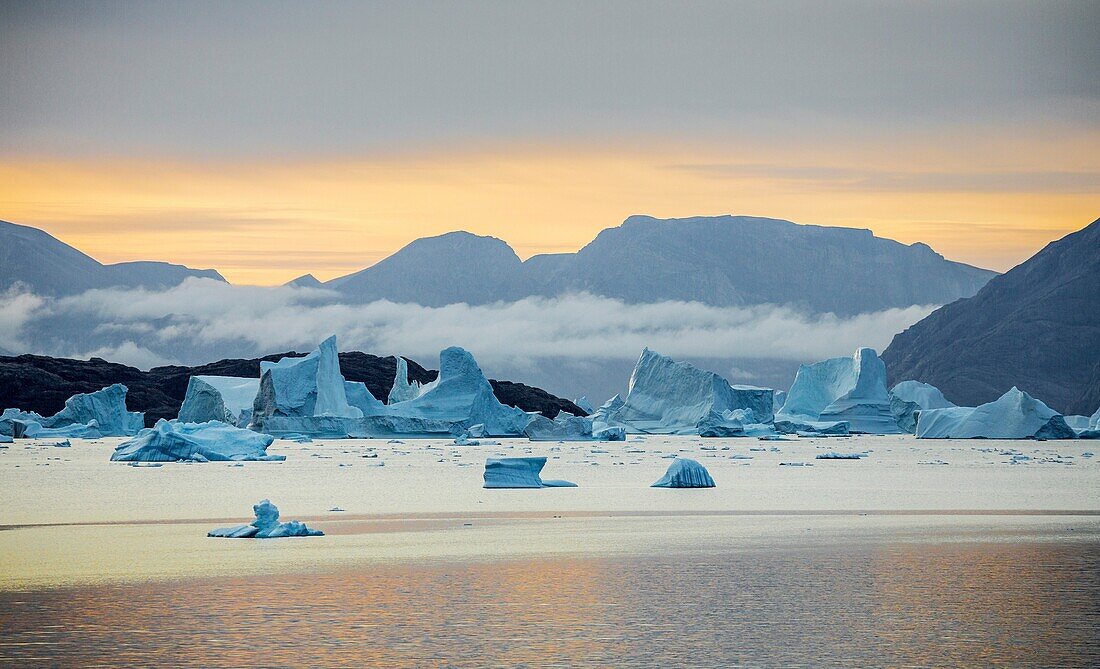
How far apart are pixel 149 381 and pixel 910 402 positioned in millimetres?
60811

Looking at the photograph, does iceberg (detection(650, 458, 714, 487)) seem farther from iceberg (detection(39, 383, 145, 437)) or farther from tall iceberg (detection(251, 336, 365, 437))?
iceberg (detection(39, 383, 145, 437))

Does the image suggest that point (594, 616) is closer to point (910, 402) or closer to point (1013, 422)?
point (1013, 422)

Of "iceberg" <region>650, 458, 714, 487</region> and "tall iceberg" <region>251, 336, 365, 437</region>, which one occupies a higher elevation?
"tall iceberg" <region>251, 336, 365, 437</region>

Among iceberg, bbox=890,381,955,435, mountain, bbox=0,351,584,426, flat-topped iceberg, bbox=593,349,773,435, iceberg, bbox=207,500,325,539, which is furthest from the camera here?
mountain, bbox=0,351,584,426

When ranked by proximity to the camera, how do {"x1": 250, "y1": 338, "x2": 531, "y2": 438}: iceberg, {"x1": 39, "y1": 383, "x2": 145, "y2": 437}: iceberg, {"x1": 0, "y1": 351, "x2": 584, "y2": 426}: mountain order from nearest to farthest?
{"x1": 250, "y1": 338, "x2": 531, "y2": 438}: iceberg < {"x1": 39, "y1": 383, "x2": 145, "y2": 437}: iceberg < {"x1": 0, "y1": 351, "x2": 584, "y2": 426}: mountain

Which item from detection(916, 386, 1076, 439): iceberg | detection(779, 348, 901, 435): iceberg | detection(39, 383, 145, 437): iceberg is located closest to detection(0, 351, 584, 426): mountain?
detection(39, 383, 145, 437): iceberg

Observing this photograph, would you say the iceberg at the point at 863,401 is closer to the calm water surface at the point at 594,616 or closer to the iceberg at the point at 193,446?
the iceberg at the point at 193,446

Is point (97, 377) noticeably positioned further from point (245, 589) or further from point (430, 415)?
point (245, 589)

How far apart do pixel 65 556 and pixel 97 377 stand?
9999 centimetres

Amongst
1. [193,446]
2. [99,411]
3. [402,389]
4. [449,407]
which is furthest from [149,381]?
[193,446]

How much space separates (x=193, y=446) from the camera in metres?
34.5

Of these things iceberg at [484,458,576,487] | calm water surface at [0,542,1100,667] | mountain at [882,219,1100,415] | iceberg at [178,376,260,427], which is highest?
mountain at [882,219,1100,415]

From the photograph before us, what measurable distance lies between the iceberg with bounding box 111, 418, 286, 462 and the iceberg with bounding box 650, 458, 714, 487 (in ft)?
44.8

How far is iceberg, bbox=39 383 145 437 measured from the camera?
63344 millimetres
